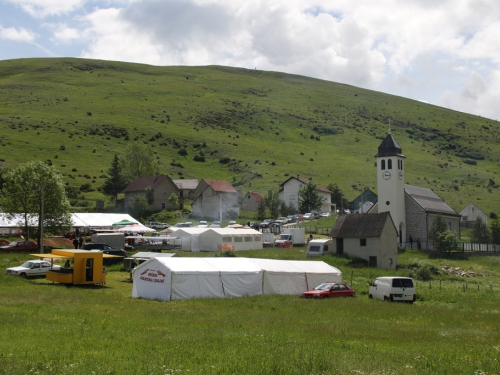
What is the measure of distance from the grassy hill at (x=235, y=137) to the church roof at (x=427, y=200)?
1004 inches

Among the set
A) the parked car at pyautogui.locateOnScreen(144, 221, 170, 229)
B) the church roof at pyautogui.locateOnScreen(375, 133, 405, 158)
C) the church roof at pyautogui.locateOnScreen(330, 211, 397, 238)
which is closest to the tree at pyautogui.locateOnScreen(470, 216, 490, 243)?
the church roof at pyautogui.locateOnScreen(375, 133, 405, 158)

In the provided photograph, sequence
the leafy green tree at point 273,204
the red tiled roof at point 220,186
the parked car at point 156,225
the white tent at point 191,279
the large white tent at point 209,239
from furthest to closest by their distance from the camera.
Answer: the red tiled roof at point 220,186 → the leafy green tree at point 273,204 → the parked car at point 156,225 → the large white tent at point 209,239 → the white tent at point 191,279

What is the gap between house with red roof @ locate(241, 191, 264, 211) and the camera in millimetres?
105912

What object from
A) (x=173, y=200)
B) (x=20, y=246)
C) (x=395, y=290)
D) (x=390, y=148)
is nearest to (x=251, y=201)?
(x=173, y=200)

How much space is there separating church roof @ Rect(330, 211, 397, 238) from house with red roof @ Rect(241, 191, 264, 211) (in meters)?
47.8

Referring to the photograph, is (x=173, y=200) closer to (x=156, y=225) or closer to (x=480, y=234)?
(x=156, y=225)

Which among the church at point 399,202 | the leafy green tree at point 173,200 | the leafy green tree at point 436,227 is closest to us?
the leafy green tree at point 436,227

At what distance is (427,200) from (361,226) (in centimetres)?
2731

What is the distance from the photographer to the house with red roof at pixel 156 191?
102688 mm

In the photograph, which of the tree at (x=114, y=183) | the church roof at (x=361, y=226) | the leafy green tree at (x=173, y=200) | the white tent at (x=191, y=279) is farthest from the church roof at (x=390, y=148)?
the tree at (x=114, y=183)

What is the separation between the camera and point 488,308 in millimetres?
30000

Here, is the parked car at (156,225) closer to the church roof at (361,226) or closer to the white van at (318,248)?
the white van at (318,248)

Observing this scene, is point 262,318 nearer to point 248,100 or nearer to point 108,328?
point 108,328

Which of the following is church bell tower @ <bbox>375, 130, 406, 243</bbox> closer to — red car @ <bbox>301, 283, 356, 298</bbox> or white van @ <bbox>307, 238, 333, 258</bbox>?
A: white van @ <bbox>307, 238, 333, 258</bbox>
